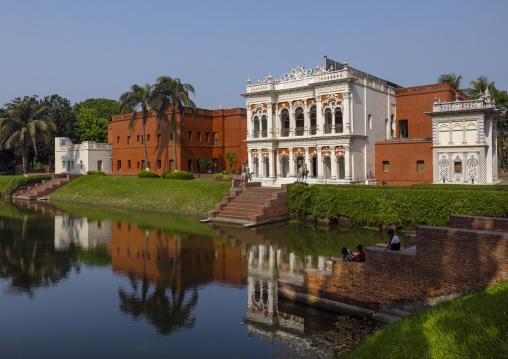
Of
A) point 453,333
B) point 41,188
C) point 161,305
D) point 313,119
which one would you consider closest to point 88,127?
point 41,188

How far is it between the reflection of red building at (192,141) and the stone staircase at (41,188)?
7.03 m

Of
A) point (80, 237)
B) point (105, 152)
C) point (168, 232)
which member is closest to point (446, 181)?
point (168, 232)

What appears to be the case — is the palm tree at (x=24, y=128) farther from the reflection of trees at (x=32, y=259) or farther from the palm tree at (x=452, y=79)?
the palm tree at (x=452, y=79)

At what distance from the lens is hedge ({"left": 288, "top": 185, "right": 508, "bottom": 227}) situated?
20.4 metres

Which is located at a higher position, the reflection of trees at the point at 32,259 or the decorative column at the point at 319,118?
the decorative column at the point at 319,118

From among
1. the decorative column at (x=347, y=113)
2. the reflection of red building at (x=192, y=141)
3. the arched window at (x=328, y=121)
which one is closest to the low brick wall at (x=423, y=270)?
the decorative column at (x=347, y=113)

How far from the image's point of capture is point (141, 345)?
352 inches

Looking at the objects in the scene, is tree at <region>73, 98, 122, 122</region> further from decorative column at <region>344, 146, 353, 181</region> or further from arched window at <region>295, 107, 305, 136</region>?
decorative column at <region>344, 146, 353, 181</region>

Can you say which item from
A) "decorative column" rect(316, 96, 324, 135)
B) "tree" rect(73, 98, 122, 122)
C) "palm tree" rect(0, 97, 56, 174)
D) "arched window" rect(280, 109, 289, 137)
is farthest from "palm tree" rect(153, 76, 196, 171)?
"tree" rect(73, 98, 122, 122)

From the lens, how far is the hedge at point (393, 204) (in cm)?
2038

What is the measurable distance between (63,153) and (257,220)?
41546mm

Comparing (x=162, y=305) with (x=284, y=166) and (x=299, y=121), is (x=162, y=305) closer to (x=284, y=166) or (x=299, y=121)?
(x=284, y=166)

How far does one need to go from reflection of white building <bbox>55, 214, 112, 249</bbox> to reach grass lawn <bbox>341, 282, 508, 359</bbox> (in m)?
15.7

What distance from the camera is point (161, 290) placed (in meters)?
12.5
